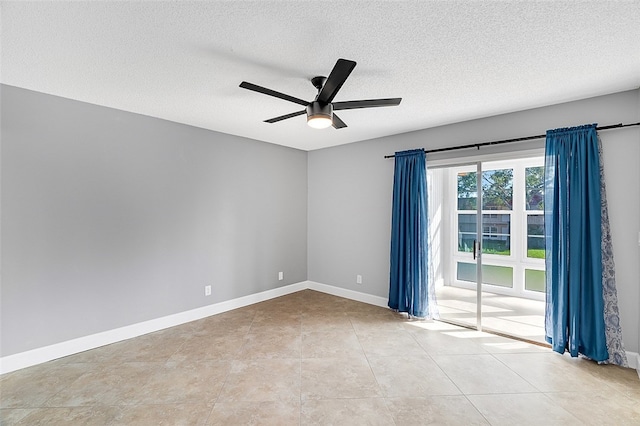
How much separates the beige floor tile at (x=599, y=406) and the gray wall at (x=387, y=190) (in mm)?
824

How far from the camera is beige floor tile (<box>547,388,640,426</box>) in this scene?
2.10m

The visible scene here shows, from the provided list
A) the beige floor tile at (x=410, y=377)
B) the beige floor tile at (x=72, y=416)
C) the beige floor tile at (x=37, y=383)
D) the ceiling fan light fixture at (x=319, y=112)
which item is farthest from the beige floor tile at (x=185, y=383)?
the ceiling fan light fixture at (x=319, y=112)

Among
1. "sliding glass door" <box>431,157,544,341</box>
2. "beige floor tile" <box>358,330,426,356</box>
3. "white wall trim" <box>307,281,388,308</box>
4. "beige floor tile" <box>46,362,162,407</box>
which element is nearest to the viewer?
"beige floor tile" <box>46,362,162,407</box>

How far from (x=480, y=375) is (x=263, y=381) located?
6.43 ft

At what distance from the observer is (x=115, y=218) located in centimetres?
338

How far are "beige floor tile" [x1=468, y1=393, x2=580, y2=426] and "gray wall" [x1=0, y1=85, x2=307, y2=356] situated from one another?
3486mm

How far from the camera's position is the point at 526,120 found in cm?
338

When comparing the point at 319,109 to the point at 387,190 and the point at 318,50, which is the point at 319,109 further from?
the point at 387,190

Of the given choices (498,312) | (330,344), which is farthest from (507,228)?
(330,344)

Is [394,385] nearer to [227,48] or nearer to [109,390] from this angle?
[109,390]

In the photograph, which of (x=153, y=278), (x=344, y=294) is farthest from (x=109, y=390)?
(x=344, y=294)

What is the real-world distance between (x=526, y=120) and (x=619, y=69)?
968 mm

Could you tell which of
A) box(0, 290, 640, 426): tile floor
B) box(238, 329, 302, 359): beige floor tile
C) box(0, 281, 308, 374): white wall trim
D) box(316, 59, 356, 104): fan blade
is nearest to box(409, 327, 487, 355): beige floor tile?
box(0, 290, 640, 426): tile floor

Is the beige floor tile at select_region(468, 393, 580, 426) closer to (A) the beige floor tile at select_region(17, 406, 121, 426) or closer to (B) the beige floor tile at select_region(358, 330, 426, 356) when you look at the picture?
(B) the beige floor tile at select_region(358, 330, 426, 356)
